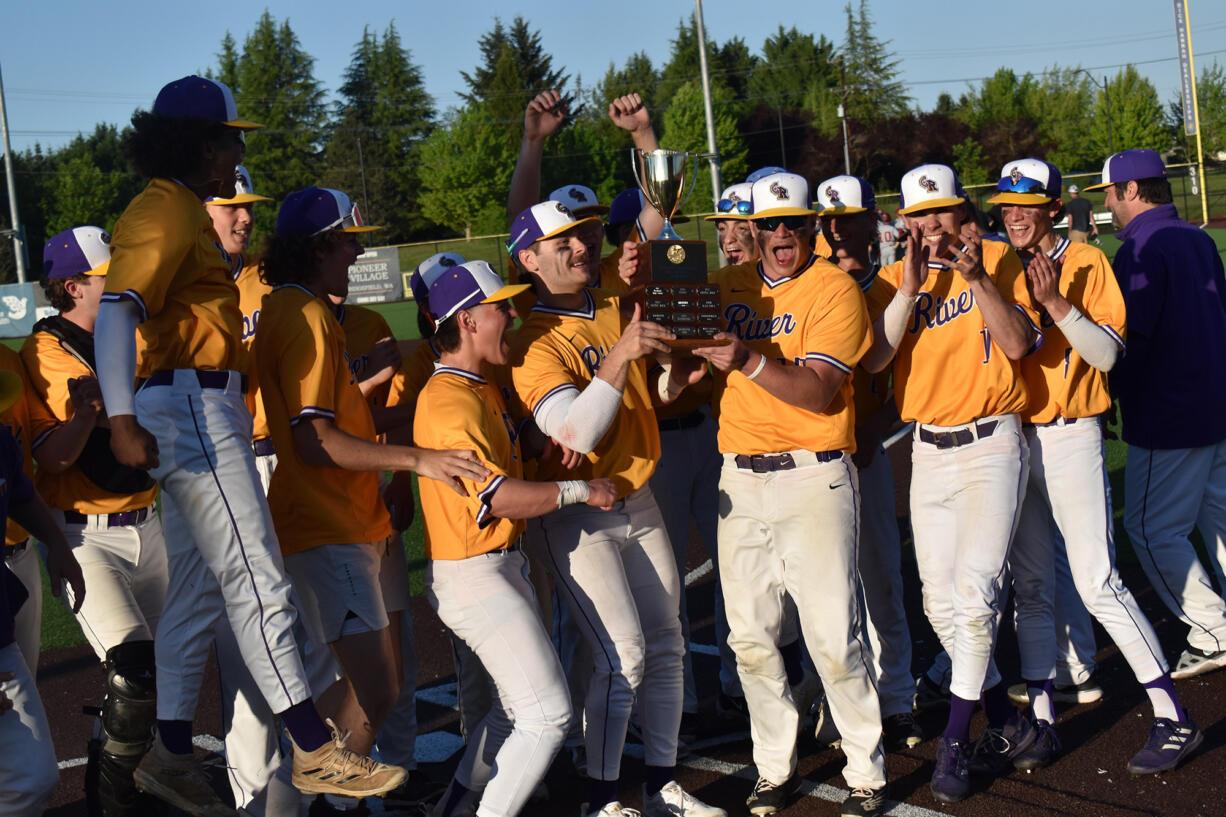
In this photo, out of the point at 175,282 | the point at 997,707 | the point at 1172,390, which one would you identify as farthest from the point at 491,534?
the point at 1172,390

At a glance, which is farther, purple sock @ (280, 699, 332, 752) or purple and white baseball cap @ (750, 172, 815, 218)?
purple and white baseball cap @ (750, 172, 815, 218)

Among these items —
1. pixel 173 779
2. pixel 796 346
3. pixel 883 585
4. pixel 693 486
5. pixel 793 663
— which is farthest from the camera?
pixel 693 486

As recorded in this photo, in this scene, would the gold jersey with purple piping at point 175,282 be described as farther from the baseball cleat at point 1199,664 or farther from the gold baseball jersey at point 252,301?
the baseball cleat at point 1199,664

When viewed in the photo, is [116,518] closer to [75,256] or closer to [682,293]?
[75,256]

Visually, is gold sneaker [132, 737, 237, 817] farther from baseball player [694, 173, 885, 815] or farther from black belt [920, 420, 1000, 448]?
black belt [920, 420, 1000, 448]

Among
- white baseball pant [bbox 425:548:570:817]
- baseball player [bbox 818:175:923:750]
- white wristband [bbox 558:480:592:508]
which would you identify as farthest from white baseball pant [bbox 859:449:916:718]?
white baseball pant [bbox 425:548:570:817]

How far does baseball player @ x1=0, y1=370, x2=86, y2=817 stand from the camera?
3607mm

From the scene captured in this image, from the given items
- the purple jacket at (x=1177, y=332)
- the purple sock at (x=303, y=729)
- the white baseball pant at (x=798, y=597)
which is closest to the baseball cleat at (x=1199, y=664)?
the purple jacket at (x=1177, y=332)

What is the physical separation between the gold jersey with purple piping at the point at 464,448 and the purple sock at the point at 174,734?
1120mm

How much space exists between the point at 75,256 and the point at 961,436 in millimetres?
3903

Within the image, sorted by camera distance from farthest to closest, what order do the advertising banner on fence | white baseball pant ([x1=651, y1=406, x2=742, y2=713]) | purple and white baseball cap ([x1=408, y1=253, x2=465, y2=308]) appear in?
the advertising banner on fence
white baseball pant ([x1=651, y1=406, x2=742, y2=713])
purple and white baseball cap ([x1=408, y1=253, x2=465, y2=308])

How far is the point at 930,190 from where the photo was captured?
16.5 feet

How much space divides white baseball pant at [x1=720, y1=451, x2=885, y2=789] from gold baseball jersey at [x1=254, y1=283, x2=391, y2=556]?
5.12 feet

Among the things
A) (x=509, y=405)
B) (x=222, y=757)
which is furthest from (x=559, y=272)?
(x=222, y=757)
